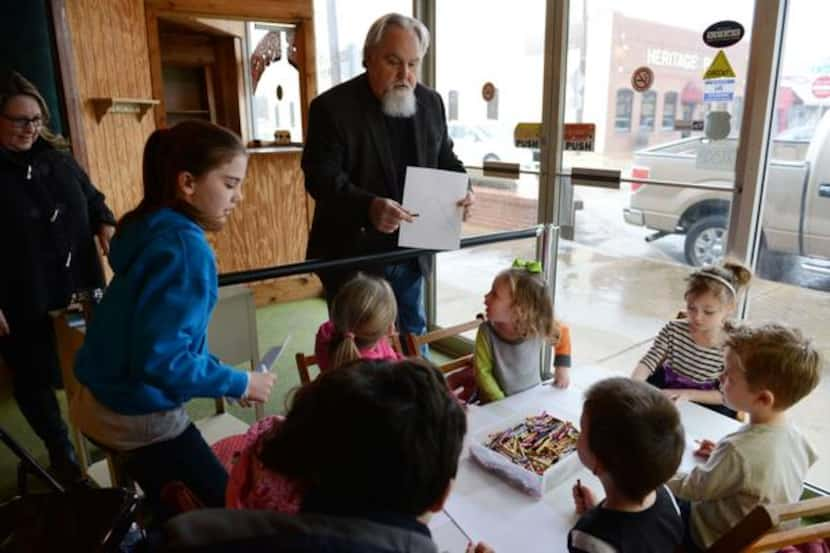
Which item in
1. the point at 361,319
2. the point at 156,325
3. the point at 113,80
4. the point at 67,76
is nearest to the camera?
the point at 156,325

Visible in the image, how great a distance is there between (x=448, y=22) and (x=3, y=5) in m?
2.15

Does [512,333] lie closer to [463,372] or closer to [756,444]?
[463,372]

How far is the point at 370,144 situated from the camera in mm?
A: 2029

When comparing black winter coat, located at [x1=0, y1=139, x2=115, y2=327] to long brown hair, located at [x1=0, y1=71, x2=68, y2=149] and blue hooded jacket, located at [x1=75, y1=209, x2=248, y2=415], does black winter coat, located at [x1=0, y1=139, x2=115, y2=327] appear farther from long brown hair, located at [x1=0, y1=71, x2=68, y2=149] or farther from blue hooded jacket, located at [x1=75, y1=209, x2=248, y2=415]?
blue hooded jacket, located at [x1=75, y1=209, x2=248, y2=415]

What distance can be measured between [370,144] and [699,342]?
4.19 ft

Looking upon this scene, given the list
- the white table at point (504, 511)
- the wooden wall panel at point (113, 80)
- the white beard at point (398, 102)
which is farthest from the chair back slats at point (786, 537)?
the wooden wall panel at point (113, 80)

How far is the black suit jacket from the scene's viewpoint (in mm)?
1941

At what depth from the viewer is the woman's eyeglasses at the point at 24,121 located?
76.4 inches

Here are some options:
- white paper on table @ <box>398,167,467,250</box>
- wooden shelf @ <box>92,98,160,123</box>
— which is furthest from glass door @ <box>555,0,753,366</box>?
wooden shelf @ <box>92,98,160,123</box>

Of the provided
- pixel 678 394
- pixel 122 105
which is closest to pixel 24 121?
pixel 122 105

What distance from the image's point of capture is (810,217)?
82.4 inches

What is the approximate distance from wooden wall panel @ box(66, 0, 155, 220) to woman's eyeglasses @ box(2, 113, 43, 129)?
5.29ft

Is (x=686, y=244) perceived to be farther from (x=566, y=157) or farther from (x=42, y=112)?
(x=42, y=112)

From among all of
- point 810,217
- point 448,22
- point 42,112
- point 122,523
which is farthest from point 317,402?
→ point 448,22
